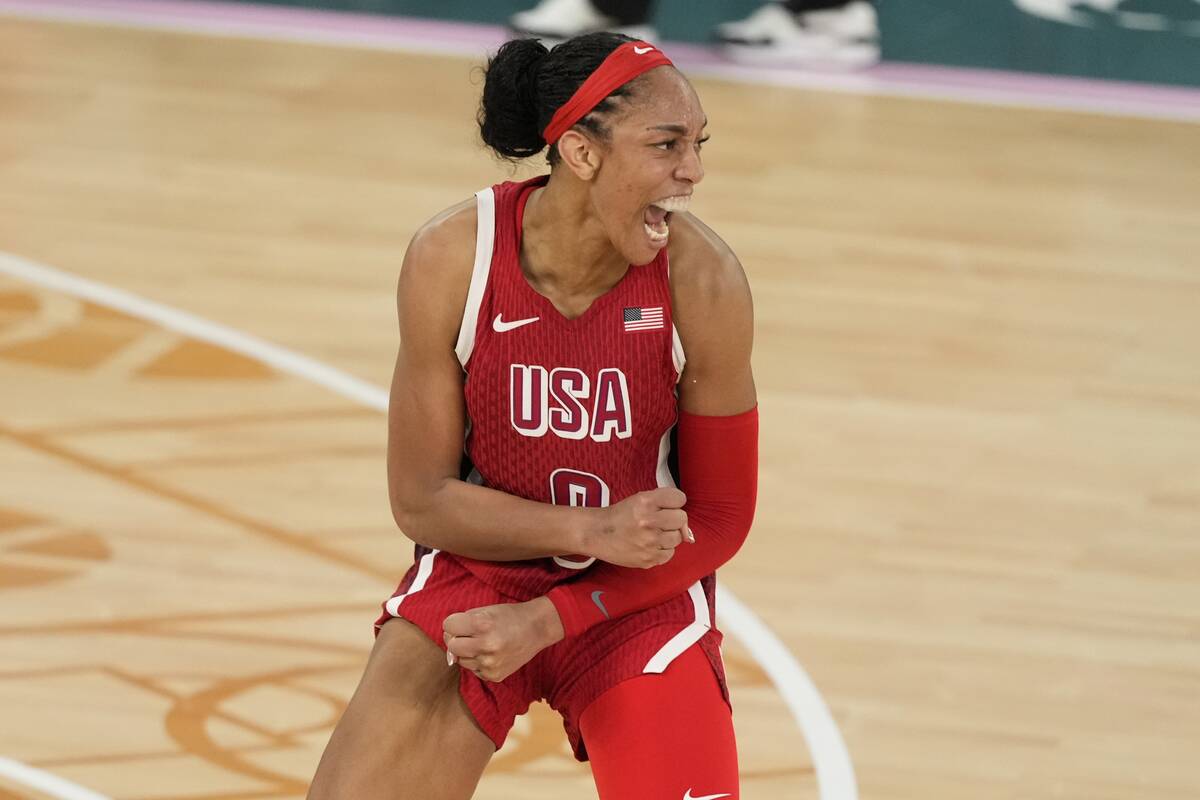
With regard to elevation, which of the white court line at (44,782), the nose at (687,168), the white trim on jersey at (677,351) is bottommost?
the white court line at (44,782)

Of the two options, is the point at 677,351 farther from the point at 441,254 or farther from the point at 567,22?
the point at 567,22

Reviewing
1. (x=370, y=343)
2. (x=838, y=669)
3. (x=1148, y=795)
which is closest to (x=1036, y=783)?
(x=1148, y=795)

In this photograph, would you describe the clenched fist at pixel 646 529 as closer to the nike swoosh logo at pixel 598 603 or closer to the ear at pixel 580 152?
the nike swoosh logo at pixel 598 603

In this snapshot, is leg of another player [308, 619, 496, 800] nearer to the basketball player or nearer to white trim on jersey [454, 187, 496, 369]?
the basketball player

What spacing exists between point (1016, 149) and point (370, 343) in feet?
9.37

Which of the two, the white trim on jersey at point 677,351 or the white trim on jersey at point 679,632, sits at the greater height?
the white trim on jersey at point 677,351

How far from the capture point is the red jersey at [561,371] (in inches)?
104

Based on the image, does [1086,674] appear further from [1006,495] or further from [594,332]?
[594,332]

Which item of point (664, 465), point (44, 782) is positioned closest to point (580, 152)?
point (664, 465)

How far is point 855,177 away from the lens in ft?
22.0

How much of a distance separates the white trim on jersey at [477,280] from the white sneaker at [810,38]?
5460 millimetres

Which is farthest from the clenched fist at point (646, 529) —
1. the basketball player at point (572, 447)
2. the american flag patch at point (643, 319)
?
the american flag patch at point (643, 319)

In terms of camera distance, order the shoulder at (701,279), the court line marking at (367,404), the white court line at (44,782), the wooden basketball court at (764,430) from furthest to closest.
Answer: the wooden basketball court at (764,430) < the court line marking at (367,404) < the white court line at (44,782) < the shoulder at (701,279)

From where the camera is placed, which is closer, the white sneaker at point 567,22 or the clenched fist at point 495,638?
the clenched fist at point 495,638
